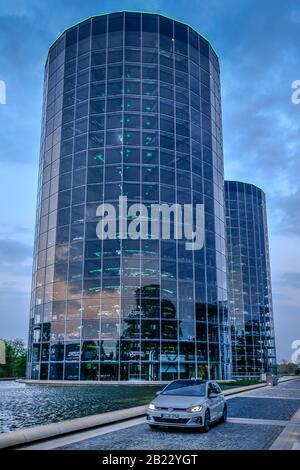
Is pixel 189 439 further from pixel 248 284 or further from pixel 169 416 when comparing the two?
pixel 248 284

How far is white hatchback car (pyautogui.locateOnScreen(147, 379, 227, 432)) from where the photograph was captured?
1183cm

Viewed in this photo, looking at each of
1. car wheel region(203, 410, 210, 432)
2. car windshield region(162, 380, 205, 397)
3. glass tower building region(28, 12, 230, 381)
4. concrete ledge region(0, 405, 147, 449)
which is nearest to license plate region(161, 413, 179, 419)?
car wheel region(203, 410, 210, 432)

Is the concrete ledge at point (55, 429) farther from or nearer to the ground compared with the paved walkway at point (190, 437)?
farther from the ground

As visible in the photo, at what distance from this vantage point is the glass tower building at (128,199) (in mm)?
38844

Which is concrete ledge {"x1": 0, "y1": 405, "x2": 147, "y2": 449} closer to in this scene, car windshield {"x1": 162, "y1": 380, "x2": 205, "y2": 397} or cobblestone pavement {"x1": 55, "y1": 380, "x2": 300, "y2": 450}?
cobblestone pavement {"x1": 55, "y1": 380, "x2": 300, "y2": 450}

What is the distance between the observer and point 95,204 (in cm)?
4153

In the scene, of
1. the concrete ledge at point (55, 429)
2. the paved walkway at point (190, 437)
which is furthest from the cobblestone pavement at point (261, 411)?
the concrete ledge at point (55, 429)

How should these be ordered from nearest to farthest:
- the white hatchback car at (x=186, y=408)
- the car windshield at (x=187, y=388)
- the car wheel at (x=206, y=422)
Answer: the white hatchback car at (x=186, y=408) → the car wheel at (x=206, y=422) → the car windshield at (x=187, y=388)

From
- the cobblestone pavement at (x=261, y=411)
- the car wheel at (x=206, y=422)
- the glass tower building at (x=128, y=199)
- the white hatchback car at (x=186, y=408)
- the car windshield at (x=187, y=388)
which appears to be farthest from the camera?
the glass tower building at (x=128, y=199)

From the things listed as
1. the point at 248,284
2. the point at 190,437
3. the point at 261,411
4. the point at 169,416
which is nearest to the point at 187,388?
the point at 169,416

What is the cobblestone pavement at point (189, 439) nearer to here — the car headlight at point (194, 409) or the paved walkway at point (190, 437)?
the paved walkway at point (190, 437)

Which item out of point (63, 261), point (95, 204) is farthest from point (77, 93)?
point (63, 261)
